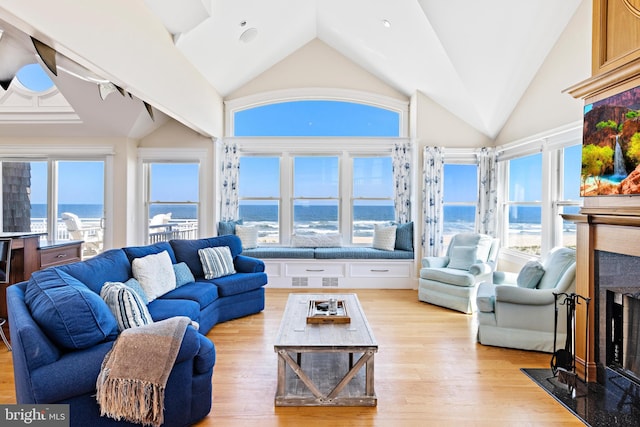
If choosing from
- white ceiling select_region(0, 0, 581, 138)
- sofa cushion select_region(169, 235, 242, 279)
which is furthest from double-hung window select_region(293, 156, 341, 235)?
sofa cushion select_region(169, 235, 242, 279)

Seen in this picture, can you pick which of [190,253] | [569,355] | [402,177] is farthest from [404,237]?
[190,253]

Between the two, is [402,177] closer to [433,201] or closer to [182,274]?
[433,201]

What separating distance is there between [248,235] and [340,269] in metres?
1.57

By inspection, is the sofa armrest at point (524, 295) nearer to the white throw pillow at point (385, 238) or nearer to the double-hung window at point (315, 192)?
the white throw pillow at point (385, 238)

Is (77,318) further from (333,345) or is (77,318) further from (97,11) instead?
(97,11)

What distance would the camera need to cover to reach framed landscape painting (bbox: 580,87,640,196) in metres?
2.33

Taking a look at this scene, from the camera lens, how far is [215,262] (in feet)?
13.8

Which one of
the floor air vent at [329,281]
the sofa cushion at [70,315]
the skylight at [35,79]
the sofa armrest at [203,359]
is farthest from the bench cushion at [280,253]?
the skylight at [35,79]

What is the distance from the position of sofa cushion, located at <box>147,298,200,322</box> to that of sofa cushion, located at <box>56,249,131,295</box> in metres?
0.36

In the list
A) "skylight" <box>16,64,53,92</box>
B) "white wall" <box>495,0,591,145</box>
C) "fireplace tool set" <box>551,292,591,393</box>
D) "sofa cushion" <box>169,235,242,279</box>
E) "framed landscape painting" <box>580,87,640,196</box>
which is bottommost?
"fireplace tool set" <box>551,292,591,393</box>

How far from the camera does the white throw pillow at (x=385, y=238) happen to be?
580 cm

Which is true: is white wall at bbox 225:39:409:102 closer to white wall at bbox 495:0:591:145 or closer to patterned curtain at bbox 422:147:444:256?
patterned curtain at bbox 422:147:444:256

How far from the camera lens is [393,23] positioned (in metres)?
4.36

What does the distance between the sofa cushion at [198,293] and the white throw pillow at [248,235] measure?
1.87 metres
